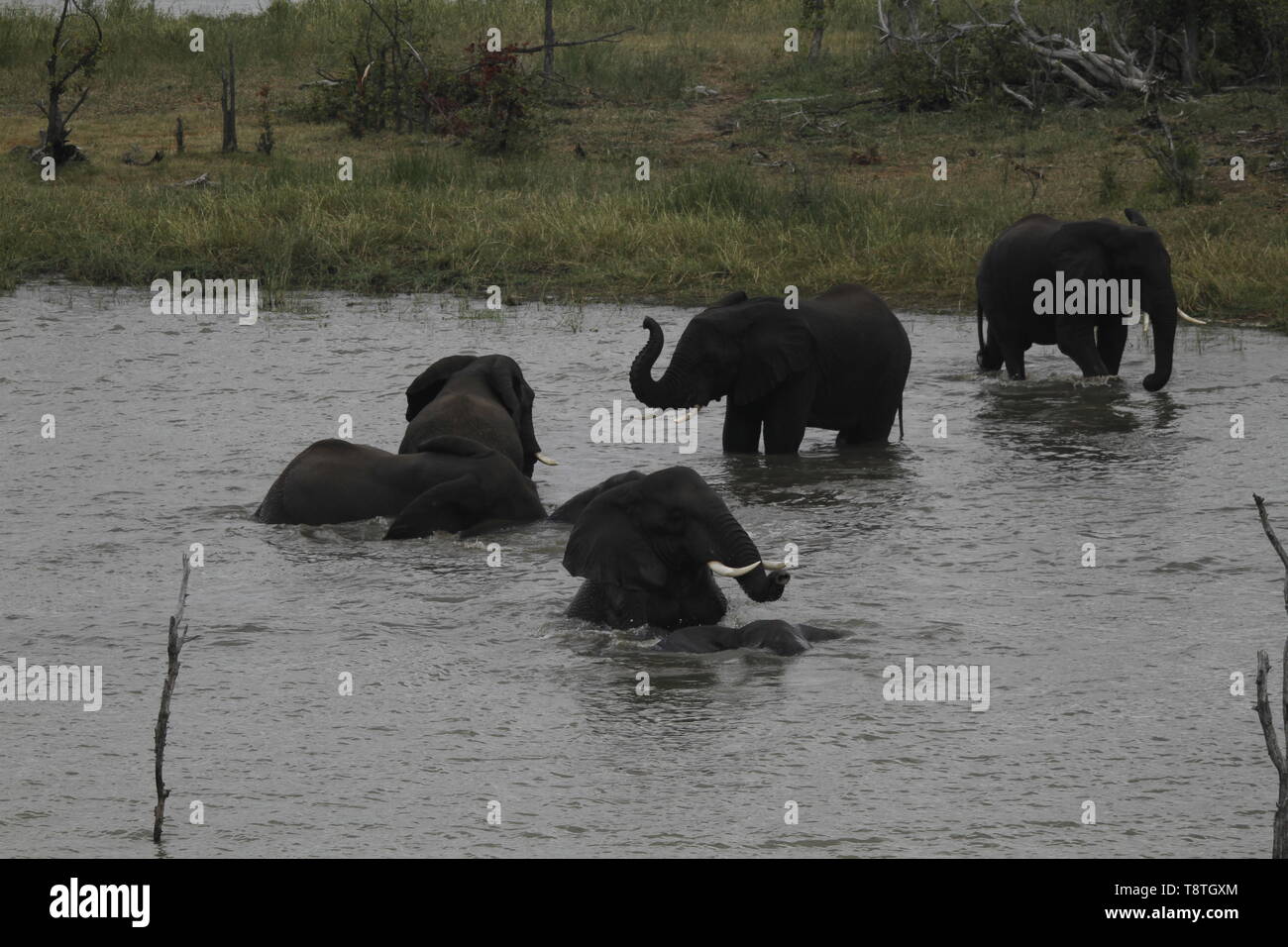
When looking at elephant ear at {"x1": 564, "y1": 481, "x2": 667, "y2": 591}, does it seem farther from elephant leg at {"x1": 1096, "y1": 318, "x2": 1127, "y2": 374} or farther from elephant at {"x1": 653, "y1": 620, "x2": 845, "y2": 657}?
elephant leg at {"x1": 1096, "y1": 318, "x2": 1127, "y2": 374}

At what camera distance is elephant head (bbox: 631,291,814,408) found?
11172mm

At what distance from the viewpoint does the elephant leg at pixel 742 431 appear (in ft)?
37.7

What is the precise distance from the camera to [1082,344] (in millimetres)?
13109

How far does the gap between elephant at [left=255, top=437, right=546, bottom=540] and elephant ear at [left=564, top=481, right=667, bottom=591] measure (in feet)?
5.46

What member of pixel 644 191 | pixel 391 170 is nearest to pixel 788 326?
pixel 644 191

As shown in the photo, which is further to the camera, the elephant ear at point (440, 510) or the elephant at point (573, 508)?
the elephant ear at point (440, 510)

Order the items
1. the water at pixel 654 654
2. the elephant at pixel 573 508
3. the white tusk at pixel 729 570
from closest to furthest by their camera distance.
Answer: the water at pixel 654 654, the white tusk at pixel 729 570, the elephant at pixel 573 508

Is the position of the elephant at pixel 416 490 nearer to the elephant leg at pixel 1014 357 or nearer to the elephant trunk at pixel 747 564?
the elephant trunk at pixel 747 564

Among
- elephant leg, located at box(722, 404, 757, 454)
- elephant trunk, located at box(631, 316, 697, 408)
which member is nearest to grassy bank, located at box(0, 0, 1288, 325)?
elephant leg, located at box(722, 404, 757, 454)

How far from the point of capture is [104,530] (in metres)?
9.73

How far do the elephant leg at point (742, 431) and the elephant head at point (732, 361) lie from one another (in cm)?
19

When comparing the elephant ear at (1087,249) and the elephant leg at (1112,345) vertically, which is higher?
the elephant ear at (1087,249)

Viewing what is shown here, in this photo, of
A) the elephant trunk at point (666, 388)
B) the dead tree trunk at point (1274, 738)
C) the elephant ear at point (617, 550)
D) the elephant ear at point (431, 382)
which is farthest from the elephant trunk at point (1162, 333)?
the dead tree trunk at point (1274, 738)

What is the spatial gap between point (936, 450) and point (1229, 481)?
1.64 meters
